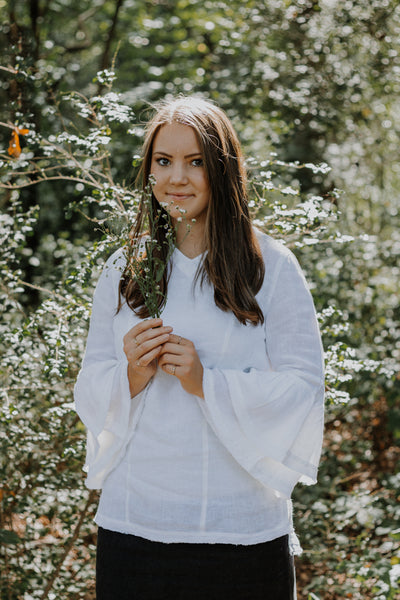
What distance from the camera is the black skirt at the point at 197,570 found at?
1.64 meters

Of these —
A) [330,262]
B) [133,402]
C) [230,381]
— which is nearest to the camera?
[230,381]

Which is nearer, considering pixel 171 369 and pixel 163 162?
pixel 171 369

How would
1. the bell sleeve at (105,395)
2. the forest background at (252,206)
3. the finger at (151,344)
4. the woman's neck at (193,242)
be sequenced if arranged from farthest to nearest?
the forest background at (252,206) → the woman's neck at (193,242) → the bell sleeve at (105,395) → the finger at (151,344)

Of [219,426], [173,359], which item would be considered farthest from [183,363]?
[219,426]

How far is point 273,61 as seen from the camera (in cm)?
436

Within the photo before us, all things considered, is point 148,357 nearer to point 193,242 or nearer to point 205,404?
point 205,404

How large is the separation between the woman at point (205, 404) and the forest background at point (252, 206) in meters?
0.29

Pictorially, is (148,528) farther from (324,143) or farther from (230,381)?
(324,143)

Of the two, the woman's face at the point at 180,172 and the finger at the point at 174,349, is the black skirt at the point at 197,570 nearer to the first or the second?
the finger at the point at 174,349


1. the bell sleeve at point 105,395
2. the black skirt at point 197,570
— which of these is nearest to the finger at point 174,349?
the bell sleeve at point 105,395

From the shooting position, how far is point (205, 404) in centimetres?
164

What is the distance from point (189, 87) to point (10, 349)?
7.25 ft

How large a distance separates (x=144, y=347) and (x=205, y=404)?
20 centimetres

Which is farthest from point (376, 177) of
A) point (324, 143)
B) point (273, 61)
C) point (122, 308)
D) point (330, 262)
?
point (122, 308)
